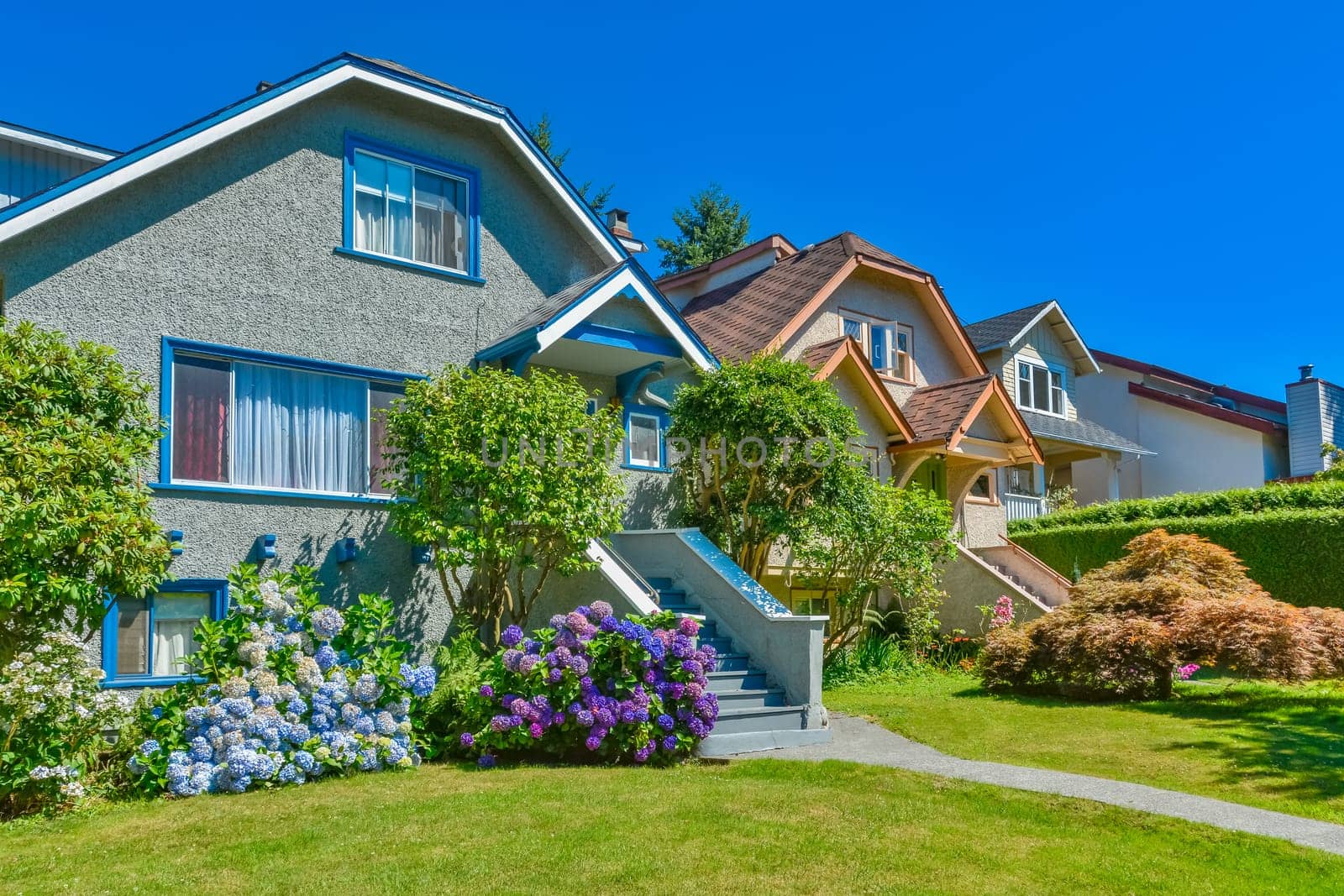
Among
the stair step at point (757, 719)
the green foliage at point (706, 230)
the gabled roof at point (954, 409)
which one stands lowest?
the stair step at point (757, 719)

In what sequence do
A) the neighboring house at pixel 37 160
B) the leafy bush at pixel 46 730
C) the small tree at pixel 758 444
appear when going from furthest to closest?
the neighboring house at pixel 37 160
the small tree at pixel 758 444
the leafy bush at pixel 46 730

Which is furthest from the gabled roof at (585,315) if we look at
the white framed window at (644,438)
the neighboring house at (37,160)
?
Result: the neighboring house at (37,160)

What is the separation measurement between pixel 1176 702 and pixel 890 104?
1267cm

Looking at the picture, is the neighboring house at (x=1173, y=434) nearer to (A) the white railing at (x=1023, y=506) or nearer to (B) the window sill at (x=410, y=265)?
(A) the white railing at (x=1023, y=506)

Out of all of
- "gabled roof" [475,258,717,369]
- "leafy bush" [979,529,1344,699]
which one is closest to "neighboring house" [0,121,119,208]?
"gabled roof" [475,258,717,369]

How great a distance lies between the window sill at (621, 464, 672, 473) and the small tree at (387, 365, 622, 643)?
8.87 ft

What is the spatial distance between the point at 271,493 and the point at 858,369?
37.8 ft

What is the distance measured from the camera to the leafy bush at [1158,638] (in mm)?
13969

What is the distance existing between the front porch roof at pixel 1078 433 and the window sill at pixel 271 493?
20346 mm

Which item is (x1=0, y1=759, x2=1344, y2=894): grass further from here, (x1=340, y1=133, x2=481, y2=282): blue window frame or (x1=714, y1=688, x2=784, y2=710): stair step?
(x1=340, y1=133, x2=481, y2=282): blue window frame

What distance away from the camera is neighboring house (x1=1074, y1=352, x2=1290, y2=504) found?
33.7 m

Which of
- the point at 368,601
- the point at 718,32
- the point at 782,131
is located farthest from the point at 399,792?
the point at 782,131

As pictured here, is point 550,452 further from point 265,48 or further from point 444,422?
point 265,48

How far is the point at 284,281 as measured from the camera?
1352 centimetres
